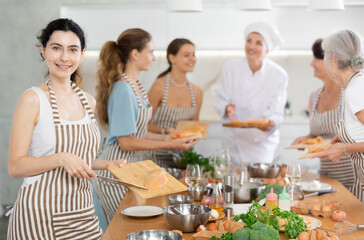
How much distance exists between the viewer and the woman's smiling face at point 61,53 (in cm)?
224

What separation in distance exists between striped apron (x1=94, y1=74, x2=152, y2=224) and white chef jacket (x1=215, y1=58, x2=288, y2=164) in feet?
3.53

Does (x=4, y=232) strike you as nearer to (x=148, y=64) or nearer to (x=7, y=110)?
(x=7, y=110)

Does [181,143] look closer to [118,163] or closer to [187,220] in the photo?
[118,163]

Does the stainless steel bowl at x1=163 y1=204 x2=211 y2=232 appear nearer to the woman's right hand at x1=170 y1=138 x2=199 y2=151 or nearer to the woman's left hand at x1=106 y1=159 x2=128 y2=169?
the woman's left hand at x1=106 y1=159 x2=128 y2=169

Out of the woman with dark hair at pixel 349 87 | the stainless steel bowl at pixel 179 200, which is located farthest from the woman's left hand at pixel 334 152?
the stainless steel bowl at pixel 179 200

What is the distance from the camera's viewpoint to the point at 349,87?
8.40 feet

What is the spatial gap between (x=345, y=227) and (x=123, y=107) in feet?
5.43

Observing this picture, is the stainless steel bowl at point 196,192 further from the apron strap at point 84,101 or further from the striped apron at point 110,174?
the striped apron at point 110,174

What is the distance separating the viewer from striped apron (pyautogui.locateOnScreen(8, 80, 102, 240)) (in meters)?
2.20

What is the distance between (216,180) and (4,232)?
8.92 ft

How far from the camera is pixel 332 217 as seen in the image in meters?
2.18

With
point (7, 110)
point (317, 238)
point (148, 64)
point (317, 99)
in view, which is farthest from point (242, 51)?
point (317, 238)

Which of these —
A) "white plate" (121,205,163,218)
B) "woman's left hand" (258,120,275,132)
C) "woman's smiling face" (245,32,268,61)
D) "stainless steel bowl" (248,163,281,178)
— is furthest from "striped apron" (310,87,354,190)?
"white plate" (121,205,163,218)

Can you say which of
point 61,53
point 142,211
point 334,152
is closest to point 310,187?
point 334,152
